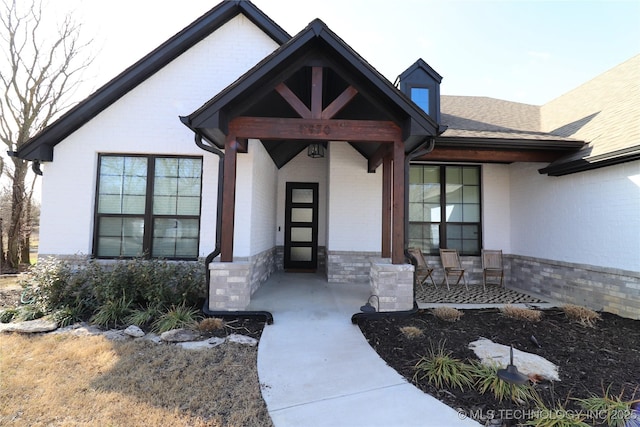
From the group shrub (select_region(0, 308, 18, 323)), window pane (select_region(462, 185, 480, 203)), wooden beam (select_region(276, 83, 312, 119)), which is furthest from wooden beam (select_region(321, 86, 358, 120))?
shrub (select_region(0, 308, 18, 323))

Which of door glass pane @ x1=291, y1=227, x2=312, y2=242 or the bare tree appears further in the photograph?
the bare tree

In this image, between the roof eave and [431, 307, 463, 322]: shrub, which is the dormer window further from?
[431, 307, 463, 322]: shrub

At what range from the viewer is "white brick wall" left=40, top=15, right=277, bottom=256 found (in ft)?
18.5

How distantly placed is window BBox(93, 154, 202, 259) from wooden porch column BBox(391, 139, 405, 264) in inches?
151

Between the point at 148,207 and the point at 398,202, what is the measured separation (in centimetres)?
482

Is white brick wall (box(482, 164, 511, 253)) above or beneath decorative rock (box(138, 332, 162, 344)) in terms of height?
above

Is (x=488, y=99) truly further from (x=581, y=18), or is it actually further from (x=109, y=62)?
(x=109, y=62)

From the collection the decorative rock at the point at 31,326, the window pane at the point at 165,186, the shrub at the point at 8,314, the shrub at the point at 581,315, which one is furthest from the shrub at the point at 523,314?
the shrub at the point at 8,314

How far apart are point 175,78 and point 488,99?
31.2 ft

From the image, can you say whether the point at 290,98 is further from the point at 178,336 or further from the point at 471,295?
the point at 471,295

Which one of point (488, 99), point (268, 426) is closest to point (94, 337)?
point (268, 426)

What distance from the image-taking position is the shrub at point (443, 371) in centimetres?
274

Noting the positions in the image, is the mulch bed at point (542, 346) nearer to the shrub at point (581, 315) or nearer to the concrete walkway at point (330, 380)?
the shrub at point (581, 315)

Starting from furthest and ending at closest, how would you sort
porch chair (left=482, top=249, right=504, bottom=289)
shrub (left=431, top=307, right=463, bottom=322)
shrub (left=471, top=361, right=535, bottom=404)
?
porch chair (left=482, top=249, right=504, bottom=289) < shrub (left=431, top=307, right=463, bottom=322) < shrub (left=471, top=361, right=535, bottom=404)
